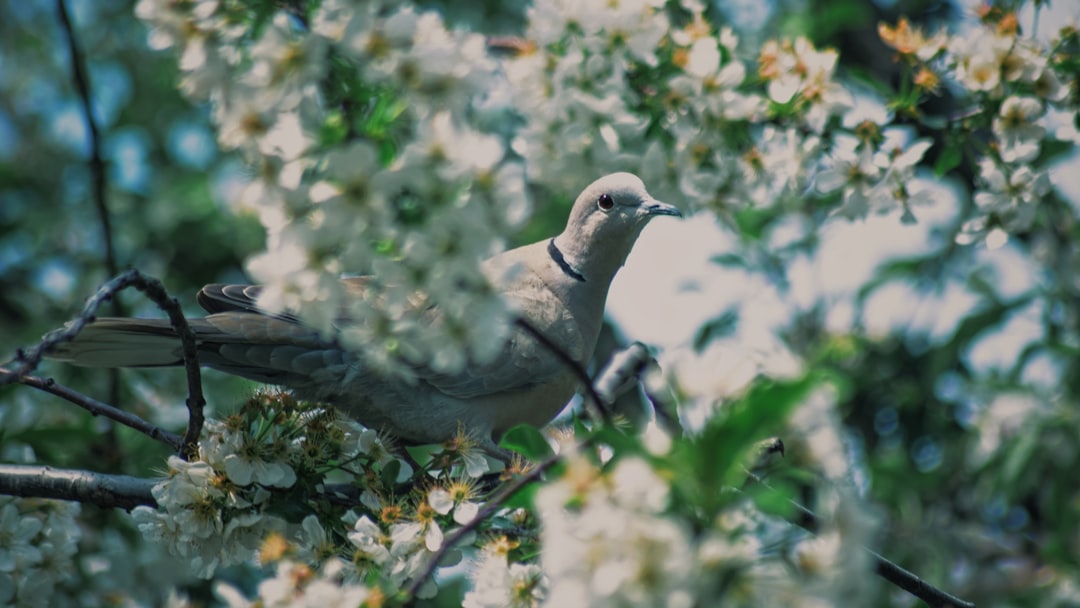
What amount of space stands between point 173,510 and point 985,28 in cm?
244

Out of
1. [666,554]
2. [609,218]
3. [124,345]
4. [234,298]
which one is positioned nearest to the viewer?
[666,554]

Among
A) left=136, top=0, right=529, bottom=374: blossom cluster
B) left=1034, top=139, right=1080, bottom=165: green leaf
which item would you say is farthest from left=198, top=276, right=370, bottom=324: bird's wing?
left=1034, top=139, right=1080, bottom=165: green leaf

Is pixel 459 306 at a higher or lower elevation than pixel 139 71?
higher

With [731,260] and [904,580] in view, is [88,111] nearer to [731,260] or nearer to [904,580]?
[731,260]

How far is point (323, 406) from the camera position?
263cm

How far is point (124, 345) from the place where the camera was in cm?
289

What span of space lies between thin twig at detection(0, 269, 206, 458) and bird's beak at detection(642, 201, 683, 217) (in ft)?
4.89

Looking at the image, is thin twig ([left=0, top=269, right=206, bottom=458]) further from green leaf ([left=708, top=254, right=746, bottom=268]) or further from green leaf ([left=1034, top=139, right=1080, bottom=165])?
green leaf ([left=708, top=254, right=746, bottom=268])

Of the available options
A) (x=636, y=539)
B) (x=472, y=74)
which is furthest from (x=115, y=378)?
(x=636, y=539)

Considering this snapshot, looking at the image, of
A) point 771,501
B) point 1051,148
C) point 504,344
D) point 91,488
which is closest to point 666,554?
point 771,501

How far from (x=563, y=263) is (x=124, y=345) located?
54.8 inches

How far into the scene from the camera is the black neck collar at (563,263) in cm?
352

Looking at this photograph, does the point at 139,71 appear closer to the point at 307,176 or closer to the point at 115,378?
the point at 115,378

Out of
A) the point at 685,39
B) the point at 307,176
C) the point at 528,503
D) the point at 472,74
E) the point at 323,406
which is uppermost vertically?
the point at 472,74
